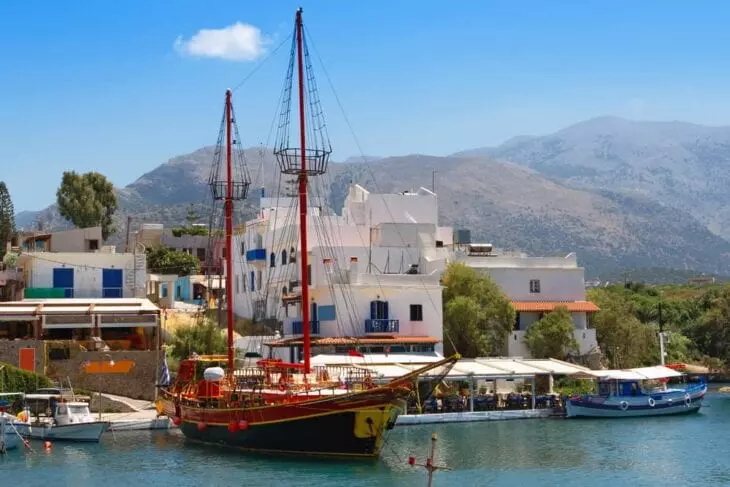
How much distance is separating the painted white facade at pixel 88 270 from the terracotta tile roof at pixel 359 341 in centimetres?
1053

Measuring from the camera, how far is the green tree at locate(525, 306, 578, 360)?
7306cm

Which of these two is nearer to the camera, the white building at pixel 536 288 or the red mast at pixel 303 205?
the red mast at pixel 303 205

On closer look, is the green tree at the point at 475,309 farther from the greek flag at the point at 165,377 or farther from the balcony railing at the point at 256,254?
the greek flag at the point at 165,377

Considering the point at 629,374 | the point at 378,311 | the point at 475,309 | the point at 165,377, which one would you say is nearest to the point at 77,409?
the point at 165,377

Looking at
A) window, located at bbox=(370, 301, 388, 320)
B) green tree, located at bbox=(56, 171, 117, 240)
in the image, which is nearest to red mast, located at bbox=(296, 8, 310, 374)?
window, located at bbox=(370, 301, 388, 320)

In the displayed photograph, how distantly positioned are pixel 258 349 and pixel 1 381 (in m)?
18.6

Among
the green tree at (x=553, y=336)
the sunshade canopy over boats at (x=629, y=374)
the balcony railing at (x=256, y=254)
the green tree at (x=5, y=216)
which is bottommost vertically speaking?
the sunshade canopy over boats at (x=629, y=374)

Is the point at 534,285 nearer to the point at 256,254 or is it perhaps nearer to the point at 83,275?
the point at 256,254

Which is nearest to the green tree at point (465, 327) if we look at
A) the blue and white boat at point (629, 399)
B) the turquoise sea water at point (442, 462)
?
the blue and white boat at point (629, 399)

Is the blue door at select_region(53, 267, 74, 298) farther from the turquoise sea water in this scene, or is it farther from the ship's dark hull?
the ship's dark hull

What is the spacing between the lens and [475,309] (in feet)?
232

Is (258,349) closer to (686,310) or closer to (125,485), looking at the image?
(125,485)

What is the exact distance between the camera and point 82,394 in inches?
2226

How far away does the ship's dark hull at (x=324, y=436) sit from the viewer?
42.9 meters
